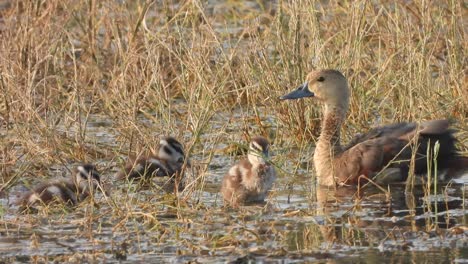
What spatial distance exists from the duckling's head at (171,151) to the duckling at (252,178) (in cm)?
54

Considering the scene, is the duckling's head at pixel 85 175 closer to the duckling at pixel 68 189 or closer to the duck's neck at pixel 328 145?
the duckling at pixel 68 189

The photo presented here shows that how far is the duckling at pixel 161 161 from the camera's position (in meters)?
8.91

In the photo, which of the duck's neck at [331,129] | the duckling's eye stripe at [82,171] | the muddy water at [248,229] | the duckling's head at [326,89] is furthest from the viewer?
the duckling's head at [326,89]

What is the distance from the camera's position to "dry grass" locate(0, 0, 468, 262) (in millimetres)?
9305

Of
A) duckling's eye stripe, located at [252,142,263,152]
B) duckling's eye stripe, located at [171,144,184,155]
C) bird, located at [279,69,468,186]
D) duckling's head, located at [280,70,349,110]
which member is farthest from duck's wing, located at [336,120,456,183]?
duckling's eye stripe, located at [171,144,184,155]

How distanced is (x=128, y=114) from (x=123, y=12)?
3.07 meters

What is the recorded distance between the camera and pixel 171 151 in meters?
8.97

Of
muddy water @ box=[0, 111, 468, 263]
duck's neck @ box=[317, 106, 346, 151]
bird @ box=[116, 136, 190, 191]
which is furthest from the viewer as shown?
duck's neck @ box=[317, 106, 346, 151]

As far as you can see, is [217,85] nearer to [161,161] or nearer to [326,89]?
[326,89]

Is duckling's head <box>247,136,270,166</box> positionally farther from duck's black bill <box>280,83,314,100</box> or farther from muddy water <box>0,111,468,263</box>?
duck's black bill <box>280,83,314,100</box>

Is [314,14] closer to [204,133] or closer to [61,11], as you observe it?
[204,133]

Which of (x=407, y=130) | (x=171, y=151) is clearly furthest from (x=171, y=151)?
(x=407, y=130)

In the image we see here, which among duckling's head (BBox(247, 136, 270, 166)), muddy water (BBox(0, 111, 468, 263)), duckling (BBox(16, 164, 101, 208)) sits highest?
Result: duckling's head (BBox(247, 136, 270, 166))

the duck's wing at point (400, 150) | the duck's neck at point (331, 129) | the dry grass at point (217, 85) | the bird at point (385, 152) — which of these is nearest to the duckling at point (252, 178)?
the dry grass at point (217, 85)
